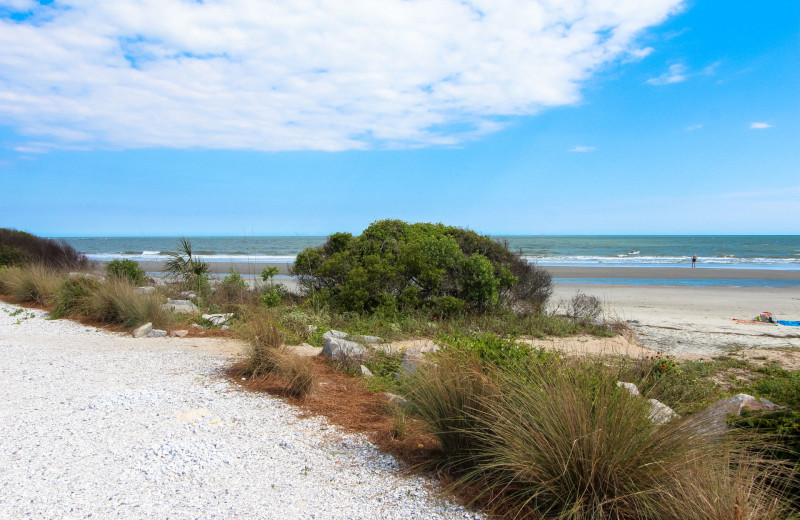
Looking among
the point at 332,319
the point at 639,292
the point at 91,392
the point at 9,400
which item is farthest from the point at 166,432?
the point at 639,292

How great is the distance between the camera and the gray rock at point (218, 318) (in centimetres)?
959

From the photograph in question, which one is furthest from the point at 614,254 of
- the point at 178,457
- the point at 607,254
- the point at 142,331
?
the point at 178,457

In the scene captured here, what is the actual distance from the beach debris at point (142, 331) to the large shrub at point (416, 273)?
330 centimetres

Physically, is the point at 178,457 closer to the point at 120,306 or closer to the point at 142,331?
the point at 142,331

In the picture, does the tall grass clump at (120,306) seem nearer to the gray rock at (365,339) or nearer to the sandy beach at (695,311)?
the gray rock at (365,339)

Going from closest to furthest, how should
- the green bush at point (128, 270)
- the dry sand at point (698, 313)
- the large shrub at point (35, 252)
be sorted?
the dry sand at point (698, 313) → the green bush at point (128, 270) → the large shrub at point (35, 252)

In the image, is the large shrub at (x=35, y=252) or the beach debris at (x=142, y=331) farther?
the large shrub at (x=35, y=252)

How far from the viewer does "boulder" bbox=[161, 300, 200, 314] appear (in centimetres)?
1020

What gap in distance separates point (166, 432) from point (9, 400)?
7.27 ft

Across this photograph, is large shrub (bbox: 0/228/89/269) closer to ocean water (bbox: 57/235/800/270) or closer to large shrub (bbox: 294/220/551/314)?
ocean water (bbox: 57/235/800/270)

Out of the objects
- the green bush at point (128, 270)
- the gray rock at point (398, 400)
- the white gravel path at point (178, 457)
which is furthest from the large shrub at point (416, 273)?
the green bush at point (128, 270)

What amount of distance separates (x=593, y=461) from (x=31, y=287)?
14507 millimetres

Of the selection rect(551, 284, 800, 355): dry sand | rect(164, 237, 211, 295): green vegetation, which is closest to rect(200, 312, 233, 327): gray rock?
rect(164, 237, 211, 295): green vegetation

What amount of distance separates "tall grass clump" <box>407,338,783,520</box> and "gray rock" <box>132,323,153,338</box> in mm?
7110
